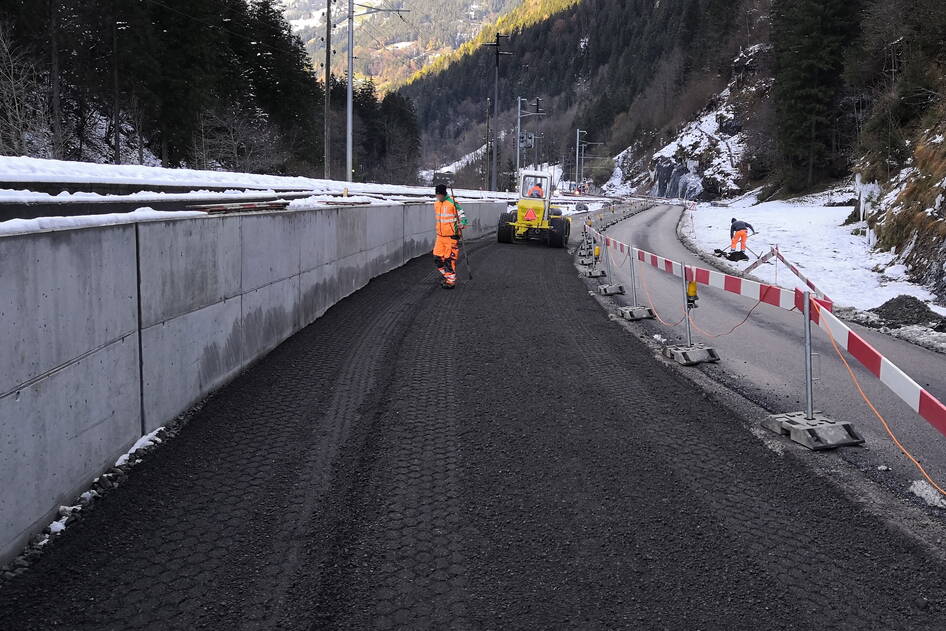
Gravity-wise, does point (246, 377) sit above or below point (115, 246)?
below

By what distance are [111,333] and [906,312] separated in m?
12.2

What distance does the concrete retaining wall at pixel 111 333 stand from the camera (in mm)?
3645

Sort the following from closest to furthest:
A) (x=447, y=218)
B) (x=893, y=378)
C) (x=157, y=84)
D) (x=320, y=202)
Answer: (x=893, y=378) < (x=447, y=218) < (x=320, y=202) < (x=157, y=84)

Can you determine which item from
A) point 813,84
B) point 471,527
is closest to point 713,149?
point 813,84

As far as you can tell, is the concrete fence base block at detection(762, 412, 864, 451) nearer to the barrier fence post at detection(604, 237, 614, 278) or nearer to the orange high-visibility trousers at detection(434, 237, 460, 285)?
the orange high-visibility trousers at detection(434, 237, 460, 285)

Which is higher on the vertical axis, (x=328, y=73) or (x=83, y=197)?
(x=328, y=73)

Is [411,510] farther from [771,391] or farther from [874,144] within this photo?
[874,144]

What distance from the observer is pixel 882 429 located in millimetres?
6094

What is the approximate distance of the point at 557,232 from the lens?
24781 mm

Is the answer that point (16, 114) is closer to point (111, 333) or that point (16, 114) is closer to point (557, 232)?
point (557, 232)

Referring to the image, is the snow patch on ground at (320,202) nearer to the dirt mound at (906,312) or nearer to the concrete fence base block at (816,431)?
the concrete fence base block at (816,431)

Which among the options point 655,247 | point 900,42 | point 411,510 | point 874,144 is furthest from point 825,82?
point 411,510

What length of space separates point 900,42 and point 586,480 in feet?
109

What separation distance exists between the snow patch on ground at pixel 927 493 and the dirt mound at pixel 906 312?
24.7 ft
